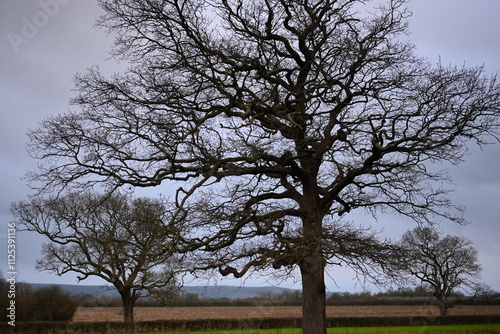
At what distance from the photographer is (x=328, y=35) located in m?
14.1

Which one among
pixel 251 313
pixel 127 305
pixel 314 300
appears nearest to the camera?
pixel 314 300

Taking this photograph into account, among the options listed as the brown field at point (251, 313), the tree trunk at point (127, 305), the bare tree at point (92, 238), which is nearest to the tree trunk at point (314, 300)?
the bare tree at point (92, 238)

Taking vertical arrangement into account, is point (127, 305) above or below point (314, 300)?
below

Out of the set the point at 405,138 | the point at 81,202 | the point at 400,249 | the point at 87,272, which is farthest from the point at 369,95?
the point at 87,272

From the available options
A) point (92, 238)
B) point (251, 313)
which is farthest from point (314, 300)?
point (251, 313)

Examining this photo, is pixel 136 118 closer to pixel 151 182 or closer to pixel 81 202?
pixel 151 182

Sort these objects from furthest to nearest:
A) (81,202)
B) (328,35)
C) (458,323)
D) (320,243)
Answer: (458,323), (81,202), (328,35), (320,243)

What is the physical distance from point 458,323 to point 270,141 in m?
27.3

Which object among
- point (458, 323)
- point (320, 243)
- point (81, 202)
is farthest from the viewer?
point (458, 323)

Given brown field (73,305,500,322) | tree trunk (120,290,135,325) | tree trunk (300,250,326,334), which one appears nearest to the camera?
tree trunk (300,250,326,334)

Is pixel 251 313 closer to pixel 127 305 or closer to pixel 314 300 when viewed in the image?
pixel 127 305

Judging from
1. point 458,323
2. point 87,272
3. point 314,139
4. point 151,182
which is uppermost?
point 314,139

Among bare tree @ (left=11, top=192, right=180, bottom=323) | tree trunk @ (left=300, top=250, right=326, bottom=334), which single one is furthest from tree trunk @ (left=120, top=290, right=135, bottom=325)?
tree trunk @ (left=300, top=250, right=326, bottom=334)

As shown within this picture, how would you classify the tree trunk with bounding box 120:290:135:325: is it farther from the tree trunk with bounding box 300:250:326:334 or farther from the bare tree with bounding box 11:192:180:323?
the tree trunk with bounding box 300:250:326:334
